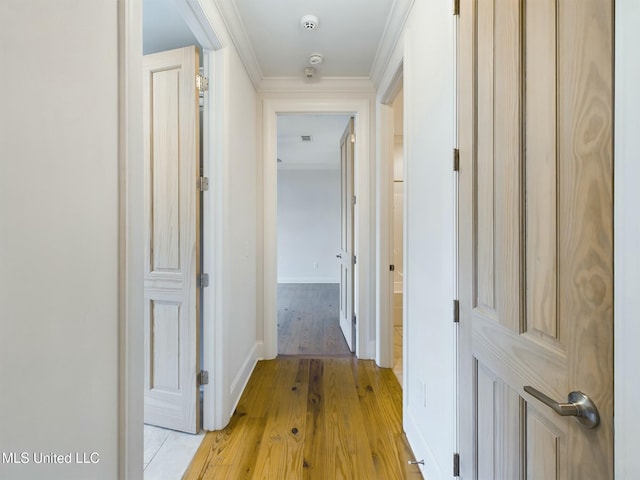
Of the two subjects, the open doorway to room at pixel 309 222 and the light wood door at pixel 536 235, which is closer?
the light wood door at pixel 536 235

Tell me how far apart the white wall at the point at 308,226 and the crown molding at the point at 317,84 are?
390 centimetres

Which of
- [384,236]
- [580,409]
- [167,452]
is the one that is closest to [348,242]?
[384,236]

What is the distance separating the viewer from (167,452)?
155cm

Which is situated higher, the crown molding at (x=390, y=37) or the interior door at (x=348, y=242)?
the crown molding at (x=390, y=37)

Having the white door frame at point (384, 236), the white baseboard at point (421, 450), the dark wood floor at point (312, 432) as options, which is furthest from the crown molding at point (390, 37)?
the dark wood floor at point (312, 432)

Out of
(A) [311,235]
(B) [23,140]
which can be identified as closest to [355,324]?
(B) [23,140]

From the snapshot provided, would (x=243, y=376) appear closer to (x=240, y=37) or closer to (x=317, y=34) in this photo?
(x=240, y=37)

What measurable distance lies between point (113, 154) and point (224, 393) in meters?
1.53

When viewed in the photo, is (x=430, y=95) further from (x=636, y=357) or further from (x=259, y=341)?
(x=259, y=341)

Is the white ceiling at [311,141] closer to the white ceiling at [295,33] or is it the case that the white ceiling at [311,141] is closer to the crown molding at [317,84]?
the crown molding at [317,84]

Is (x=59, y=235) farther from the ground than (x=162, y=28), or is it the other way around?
(x=162, y=28)

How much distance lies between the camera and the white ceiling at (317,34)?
5.98 ft

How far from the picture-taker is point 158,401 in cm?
173

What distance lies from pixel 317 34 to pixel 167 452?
2.82 meters
